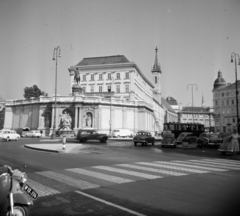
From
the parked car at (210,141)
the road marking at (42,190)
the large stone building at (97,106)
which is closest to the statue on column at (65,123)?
the large stone building at (97,106)

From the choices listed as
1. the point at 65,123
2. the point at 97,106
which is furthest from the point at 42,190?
the point at 97,106

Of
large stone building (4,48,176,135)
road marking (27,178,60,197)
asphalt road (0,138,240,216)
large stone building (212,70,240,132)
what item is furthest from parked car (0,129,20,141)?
large stone building (212,70,240,132)

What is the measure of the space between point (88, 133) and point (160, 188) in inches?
1040

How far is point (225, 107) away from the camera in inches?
3445

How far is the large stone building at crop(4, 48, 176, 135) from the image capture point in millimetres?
53594

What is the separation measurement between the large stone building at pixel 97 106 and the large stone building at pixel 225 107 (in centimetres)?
3179

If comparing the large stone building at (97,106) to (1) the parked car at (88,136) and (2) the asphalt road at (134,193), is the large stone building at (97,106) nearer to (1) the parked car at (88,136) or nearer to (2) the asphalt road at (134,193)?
(1) the parked car at (88,136)

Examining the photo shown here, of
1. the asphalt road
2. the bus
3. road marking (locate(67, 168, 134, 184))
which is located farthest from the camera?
the bus

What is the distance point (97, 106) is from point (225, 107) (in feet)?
183

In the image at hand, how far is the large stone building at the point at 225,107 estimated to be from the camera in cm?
8412

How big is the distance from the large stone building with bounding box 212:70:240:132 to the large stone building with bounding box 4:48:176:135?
3179 centimetres

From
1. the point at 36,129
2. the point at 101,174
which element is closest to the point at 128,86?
the point at 36,129

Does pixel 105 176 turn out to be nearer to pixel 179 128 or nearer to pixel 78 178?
pixel 78 178

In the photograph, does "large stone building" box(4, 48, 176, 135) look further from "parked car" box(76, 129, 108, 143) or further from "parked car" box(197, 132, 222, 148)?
"parked car" box(197, 132, 222, 148)
